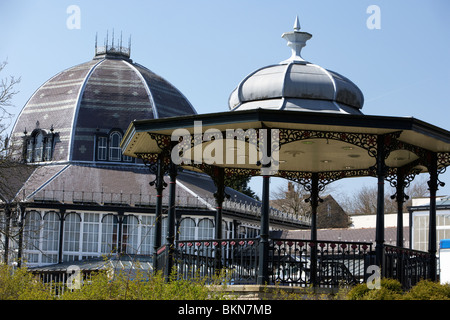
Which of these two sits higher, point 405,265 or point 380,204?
point 380,204

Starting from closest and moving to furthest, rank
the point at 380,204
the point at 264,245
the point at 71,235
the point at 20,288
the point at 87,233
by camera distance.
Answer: the point at 20,288 → the point at 264,245 → the point at 380,204 → the point at 71,235 → the point at 87,233

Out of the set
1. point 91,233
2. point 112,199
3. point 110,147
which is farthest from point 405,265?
point 110,147

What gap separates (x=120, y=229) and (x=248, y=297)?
2960 centimetres

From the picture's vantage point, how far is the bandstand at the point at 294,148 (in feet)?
53.1

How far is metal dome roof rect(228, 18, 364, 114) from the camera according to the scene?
1738cm

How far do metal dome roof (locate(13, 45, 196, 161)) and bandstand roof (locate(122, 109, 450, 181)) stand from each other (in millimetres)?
29458

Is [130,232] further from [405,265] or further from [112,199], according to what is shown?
[405,265]

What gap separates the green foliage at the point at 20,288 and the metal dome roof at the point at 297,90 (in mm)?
6018

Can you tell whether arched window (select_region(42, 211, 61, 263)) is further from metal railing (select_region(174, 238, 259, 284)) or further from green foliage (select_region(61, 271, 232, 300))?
green foliage (select_region(61, 271, 232, 300))

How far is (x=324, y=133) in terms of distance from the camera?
16766 millimetres

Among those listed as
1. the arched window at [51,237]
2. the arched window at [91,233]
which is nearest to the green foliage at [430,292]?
the arched window at [91,233]

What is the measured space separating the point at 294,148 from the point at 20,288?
23.8 ft

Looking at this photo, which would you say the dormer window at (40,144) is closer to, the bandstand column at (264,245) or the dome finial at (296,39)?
the dome finial at (296,39)

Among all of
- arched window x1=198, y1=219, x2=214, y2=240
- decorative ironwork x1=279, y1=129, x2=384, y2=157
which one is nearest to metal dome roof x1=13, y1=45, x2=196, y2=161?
arched window x1=198, y1=219, x2=214, y2=240
